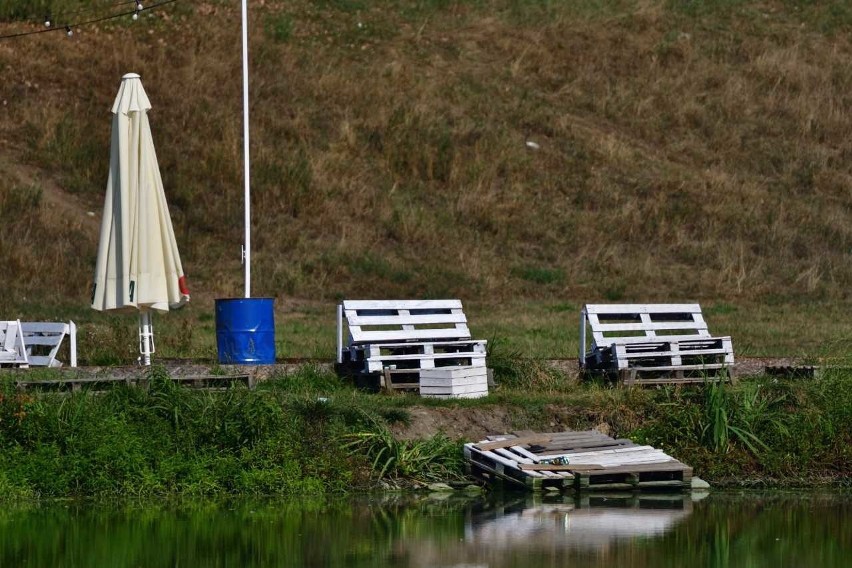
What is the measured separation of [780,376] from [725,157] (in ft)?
59.6

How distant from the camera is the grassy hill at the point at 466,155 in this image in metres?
27.8

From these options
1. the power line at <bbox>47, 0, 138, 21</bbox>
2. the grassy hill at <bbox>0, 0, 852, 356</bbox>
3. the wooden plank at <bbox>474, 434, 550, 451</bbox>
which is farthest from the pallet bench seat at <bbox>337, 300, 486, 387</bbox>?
the power line at <bbox>47, 0, 138, 21</bbox>

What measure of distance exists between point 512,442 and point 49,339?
6.16 m

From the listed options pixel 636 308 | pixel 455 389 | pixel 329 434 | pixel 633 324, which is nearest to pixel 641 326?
pixel 633 324

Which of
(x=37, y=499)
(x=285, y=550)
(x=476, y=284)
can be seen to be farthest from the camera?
(x=476, y=284)

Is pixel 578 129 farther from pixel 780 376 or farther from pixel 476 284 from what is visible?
pixel 780 376

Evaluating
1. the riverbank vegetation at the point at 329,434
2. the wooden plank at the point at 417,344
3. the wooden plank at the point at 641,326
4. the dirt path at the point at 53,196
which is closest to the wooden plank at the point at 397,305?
the wooden plank at the point at 417,344

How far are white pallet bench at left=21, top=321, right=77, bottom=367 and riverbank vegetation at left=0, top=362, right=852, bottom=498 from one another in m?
2.72

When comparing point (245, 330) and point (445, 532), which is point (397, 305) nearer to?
point (245, 330)

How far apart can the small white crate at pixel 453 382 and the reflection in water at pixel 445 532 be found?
183 centimetres

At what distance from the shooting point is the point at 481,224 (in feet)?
A: 101

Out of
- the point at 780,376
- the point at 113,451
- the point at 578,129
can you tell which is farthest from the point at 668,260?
the point at 113,451

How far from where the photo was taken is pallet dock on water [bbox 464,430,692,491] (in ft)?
45.5

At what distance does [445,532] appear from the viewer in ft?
40.0
